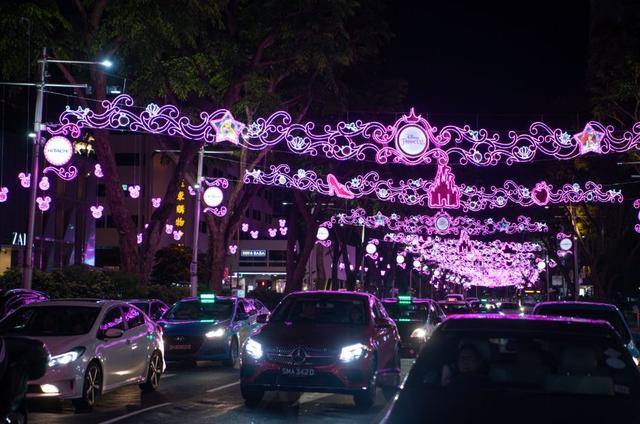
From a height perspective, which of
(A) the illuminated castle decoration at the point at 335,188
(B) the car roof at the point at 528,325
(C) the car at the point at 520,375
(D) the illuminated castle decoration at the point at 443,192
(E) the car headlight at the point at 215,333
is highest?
(A) the illuminated castle decoration at the point at 335,188

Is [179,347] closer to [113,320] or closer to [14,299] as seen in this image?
[14,299]

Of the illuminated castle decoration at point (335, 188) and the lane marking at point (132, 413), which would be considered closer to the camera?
the lane marking at point (132, 413)

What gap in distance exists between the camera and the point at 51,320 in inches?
547

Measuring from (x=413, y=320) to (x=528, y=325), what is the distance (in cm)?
1714

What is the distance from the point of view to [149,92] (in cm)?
2703

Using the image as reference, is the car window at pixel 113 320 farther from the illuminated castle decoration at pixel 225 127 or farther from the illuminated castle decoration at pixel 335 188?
the illuminated castle decoration at pixel 335 188

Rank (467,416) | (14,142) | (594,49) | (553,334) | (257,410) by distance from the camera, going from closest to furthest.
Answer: (467,416) < (553,334) < (257,410) < (594,49) < (14,142)

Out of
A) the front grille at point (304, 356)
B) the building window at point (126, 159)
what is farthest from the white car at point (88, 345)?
the building window at point (126, 159)

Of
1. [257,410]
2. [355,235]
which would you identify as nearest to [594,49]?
[257,410]

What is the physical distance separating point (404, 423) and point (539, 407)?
814 mm

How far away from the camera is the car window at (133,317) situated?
14875mm

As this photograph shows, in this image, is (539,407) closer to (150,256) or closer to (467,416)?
(467,416)

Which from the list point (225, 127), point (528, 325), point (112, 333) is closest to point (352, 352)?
point (112, 333)

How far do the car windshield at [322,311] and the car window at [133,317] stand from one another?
2.61m
